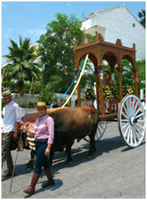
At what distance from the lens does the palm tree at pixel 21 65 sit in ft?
54.9

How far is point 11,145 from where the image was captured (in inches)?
178

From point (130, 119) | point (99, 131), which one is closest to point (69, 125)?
point (130, 119)

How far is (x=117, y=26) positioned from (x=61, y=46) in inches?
488

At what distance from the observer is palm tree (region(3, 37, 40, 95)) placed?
54.9ft

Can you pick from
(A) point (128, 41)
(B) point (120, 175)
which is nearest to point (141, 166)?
(B) point (120, 175)

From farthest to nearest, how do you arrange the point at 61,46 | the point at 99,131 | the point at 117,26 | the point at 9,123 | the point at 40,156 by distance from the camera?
the point at 117,26 < the point at 61,46 < the point at 99,131 < the point at 9,123 < the point at 40,156

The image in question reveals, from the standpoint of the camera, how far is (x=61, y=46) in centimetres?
1459

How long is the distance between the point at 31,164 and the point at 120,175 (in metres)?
2.08

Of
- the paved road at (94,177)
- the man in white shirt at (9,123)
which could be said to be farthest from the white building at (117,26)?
the man in white shirt at (9,123)

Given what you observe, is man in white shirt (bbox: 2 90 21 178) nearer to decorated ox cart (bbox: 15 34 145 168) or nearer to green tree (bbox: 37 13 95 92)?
decorated ox cart (bbox: 15 34 145 168)

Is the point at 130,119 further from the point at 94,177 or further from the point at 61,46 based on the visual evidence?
the point at 61,46

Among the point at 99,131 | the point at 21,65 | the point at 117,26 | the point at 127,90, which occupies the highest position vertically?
the point at 117,26

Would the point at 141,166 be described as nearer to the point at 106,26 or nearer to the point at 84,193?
the point at 84,193

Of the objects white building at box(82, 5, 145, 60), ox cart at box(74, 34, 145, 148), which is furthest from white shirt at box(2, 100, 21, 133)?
white building at box(82, 5, 145, 60)
